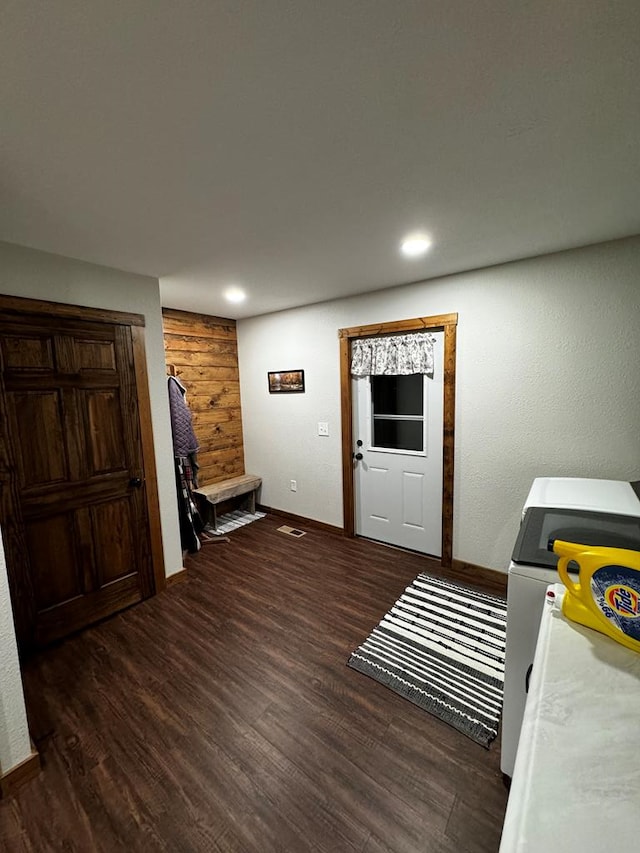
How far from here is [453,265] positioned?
2502mm

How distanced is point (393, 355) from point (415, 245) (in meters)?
1.07

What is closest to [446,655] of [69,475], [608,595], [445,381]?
[608,595]

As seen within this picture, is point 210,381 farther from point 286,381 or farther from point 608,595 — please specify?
point 608,595

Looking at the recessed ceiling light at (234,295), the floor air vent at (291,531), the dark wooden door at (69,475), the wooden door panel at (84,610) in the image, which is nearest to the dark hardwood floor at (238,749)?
the wooden door panel at (84,610)

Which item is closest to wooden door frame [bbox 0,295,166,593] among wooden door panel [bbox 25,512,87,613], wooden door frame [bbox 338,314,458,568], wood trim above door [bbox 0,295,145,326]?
wood trim above door [bbox 0,295,145,326]

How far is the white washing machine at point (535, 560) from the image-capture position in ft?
3.96

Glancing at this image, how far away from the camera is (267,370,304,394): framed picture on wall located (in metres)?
3.78

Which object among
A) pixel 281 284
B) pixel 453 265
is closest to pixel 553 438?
pixel 453 265

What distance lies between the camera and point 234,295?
10.2 ft

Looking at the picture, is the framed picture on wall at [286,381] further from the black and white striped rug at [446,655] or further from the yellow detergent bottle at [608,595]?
the yellow detergent bottle at [608,595]

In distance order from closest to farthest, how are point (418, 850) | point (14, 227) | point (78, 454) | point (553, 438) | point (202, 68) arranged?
point (202, 68) → point (418, 850) → point (14, 227) → point (78, 454) → point (553, 438)

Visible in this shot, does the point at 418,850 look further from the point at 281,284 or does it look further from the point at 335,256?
the point at 281,284

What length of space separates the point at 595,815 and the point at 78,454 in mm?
2667

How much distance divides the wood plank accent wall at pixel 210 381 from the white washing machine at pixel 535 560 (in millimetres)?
3307
